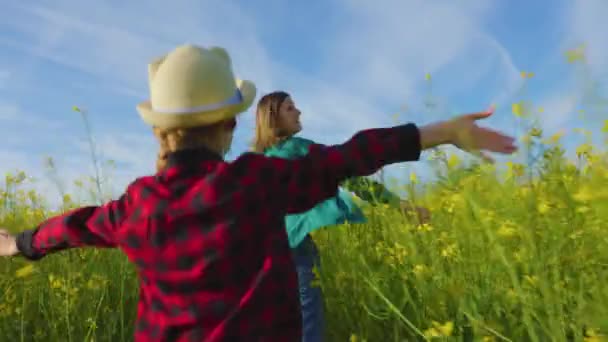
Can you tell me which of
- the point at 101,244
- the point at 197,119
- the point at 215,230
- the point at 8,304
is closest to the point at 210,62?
the point at 197,119

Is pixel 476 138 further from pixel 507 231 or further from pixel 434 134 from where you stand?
pixel 507 231

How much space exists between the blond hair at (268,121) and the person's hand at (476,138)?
200 centimetres

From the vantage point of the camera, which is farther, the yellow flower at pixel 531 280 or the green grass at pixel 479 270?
the yellow flower at pixel 531 280

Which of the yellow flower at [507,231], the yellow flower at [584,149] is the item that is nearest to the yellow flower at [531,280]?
the yellow flower at [507,231]

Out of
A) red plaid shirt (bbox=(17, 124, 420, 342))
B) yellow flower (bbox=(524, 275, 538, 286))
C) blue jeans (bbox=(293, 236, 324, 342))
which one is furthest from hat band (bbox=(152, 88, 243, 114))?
blue jeans (bbox=(293, 236, 324, 342))

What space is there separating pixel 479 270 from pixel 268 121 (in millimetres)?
1613

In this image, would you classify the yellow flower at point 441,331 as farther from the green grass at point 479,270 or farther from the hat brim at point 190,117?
the hat brim at point 190,117

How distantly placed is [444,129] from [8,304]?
9.11 ft

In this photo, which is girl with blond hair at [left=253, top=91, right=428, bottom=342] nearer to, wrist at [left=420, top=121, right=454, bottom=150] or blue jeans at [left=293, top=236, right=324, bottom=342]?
blue jeans at [left=293, top=236, right=324, bottom=342]

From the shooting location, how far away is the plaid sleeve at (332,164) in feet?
4.82

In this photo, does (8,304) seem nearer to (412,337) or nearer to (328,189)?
(412,337)

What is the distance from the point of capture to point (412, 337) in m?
2.60

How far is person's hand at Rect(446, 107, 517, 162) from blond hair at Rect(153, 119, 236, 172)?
0.59 m

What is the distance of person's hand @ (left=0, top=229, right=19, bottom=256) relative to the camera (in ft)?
6.49
